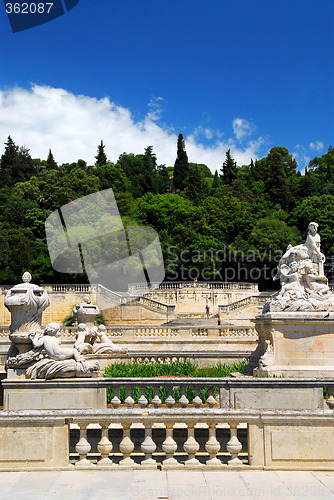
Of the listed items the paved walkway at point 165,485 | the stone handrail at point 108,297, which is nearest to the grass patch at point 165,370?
the paved walkway at point 165,485

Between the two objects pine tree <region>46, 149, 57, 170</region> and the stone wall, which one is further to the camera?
pine tree <region>46, 149, 57, 170</region>

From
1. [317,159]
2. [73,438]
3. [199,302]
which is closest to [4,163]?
[199,302]

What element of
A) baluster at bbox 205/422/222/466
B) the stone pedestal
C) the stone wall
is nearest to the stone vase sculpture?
the stone pedestal

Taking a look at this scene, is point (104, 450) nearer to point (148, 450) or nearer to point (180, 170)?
point (148, 450)

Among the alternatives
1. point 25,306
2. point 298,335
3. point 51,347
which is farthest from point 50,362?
point 298,335

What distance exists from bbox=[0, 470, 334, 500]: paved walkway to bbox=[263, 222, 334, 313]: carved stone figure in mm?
7672

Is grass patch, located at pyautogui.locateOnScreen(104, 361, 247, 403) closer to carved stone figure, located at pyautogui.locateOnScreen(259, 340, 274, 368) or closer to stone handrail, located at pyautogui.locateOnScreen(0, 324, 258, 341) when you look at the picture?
carved stone figure, located at pyautogui.locateOnScreen(259, 340, 274, 368)

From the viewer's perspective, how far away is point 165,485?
5.82 meters

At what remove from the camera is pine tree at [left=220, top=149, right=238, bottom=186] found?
81562 mm

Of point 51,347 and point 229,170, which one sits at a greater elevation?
point 229,170

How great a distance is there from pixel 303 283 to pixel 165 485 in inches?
370

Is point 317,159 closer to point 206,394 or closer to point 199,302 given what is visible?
point 199,302

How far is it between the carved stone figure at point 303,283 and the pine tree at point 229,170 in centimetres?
6594

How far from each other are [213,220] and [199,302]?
56.2 feet
